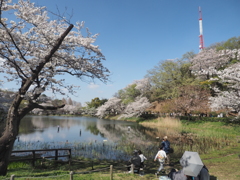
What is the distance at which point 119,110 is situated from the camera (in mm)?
51406

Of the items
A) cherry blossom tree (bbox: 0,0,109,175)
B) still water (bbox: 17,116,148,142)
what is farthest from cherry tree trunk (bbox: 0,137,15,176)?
still water (bbox: 17,116,148,142)

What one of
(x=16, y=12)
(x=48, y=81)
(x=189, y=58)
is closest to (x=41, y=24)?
(x=16, y=12)

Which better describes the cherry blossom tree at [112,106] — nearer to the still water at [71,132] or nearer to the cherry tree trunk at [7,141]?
the still water at [71,132]

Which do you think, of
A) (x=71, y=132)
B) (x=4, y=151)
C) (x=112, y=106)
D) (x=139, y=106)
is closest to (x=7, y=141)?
(x=4, y=151)

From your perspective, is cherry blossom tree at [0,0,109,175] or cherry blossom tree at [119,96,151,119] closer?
cherry blossom tree at [0,0,109,175]

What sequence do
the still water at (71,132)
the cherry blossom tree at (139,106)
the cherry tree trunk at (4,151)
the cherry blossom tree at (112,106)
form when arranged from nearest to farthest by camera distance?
the cherry tree trunk at (4,151) → the still water at (71,132) → the cherry blossom tree at (139,106) → the cherry blossom tree at (112,106)

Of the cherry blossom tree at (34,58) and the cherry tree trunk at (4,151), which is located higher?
the cherry blossom tree at (34,58)

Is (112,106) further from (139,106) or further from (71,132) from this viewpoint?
(71,132)

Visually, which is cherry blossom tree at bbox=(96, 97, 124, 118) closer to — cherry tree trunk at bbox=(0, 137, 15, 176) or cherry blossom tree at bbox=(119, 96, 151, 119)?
cherry blossom tree at bbox=(119, 96, 151, 119)

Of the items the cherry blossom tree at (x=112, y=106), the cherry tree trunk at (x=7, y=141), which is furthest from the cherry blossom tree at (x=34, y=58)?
the cherry blossom tree at (x=112, y=106)

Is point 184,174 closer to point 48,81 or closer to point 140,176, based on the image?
point 140,176

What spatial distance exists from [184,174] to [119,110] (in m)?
48.3

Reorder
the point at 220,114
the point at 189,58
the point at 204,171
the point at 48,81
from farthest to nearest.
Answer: the point at 189,58 < the point at 220,114 < the point at 48,81 < the point at 204,171

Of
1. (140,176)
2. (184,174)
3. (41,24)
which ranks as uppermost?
(41,24)
